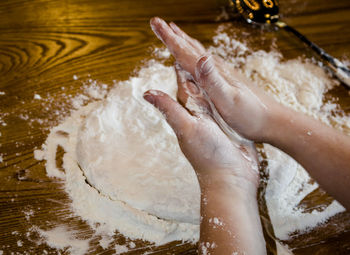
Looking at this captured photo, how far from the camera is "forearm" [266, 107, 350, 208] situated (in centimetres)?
55

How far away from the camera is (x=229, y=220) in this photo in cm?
53

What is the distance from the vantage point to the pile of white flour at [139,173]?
63 cm

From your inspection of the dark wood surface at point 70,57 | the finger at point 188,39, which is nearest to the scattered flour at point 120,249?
the dark wood surface at point 70,57

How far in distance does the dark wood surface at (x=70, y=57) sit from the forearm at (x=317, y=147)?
133 millimetres

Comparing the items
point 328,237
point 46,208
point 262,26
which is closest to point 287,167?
point 328,237

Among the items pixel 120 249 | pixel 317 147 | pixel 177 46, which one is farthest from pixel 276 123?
pixel 120 249

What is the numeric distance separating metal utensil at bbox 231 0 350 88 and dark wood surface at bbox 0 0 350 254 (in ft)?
0.12

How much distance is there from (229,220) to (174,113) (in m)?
0.26

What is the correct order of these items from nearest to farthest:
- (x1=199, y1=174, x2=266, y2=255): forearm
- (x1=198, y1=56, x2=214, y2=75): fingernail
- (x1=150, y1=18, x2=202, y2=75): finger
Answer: (x1=199, y1=174, x2=266, y2=255): forearm < (x1=198, y1=56, x2=214, y2=75): fingernail < (x1=150, y1=18, x2=202, y2=75): finger

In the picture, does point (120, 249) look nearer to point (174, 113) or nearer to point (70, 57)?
point (174, 113)

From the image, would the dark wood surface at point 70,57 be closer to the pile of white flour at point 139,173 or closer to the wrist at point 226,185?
the pile of white flour at point 139,173

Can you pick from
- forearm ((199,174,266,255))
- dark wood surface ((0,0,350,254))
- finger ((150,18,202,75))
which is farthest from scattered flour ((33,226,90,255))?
finger ((150,18,202,75))

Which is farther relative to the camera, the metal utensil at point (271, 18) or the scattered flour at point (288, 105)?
the metal utensil at point (271, 18)

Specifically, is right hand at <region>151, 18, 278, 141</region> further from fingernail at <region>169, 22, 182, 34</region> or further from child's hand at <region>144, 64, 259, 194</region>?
fingernail at <region>169, 22, 182, 34</region>
